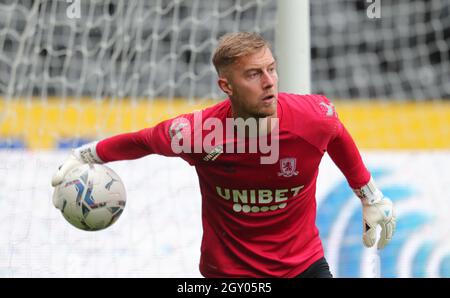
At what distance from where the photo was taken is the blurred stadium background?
213 inches

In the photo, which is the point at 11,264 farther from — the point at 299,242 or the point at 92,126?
the point at 299,242

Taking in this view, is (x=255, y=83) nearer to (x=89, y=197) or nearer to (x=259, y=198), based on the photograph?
(x=259, y=198)

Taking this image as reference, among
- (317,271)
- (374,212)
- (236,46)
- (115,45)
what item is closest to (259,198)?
(317,271)

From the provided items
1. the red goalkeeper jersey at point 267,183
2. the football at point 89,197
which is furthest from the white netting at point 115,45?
the red goalkeeper jersey at point 267,183

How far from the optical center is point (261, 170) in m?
3.74

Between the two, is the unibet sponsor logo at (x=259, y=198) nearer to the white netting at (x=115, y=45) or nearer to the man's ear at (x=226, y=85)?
the man's ear at (x=226, y=85)

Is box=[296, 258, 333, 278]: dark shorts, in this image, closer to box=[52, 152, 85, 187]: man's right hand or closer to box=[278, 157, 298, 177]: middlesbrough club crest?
box=[278, 157, 298, 177]: middlesbrough club crest

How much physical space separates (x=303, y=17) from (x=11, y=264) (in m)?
2.32

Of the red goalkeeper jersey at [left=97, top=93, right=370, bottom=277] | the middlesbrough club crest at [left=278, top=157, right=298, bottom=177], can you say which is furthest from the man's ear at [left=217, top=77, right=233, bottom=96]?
the middlesbrough club crest at [left=278, top=157, right=298, bottom=177]

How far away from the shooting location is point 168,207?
216 inches

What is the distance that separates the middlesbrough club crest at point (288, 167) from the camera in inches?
146

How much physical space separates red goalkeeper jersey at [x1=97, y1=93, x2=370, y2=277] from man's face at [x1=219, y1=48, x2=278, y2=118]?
151mm

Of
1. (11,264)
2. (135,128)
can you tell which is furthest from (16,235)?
(135,128)

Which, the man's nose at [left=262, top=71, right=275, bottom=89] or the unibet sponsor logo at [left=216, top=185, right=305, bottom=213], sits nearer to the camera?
the man's nose at [left=262, top=71, right=275, bottom=89]
